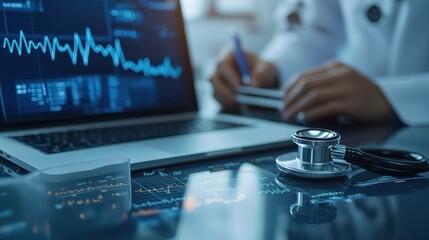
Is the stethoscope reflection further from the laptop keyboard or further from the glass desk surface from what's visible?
the laptop keyboard

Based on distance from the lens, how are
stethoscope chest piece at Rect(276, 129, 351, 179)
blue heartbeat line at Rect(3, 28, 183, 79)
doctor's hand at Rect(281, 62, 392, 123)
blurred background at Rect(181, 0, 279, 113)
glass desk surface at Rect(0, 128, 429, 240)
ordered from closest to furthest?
glass desk surface at Rect(0, 128, 429, 240), stethoscope chest piece at Rect(276, 129, 351, 179), blue heartbeat line at Rect(3, 28, 183, 79), doctor's hand at Rect(281, 62, 392, 123), blurred background at Rect(181, 0, 279, 113)

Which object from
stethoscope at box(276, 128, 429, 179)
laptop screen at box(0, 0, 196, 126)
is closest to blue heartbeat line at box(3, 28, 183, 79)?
laptop screen at box(0, 0, 196, 126)

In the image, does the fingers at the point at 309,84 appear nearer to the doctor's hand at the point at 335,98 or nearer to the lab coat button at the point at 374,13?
the doctor's hand at the point at 335,98

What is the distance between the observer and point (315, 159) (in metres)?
0.39

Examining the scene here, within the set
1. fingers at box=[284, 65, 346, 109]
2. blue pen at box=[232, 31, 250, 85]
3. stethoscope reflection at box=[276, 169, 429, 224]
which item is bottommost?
stethoscope reflection at box=[276, 169, 429, 224]

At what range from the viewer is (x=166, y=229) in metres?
0.27

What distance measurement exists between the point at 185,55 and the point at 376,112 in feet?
1.07

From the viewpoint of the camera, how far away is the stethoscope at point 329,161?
1.26 feet

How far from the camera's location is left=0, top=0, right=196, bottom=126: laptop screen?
1.71ft

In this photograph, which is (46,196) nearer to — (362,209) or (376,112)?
(362,209)

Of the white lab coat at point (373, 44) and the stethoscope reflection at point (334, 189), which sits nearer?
the stethoscope reflection at point (334, 189)

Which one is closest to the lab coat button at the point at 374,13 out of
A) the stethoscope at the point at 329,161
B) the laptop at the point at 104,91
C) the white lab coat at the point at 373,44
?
the white lab coat at the point at 373,44

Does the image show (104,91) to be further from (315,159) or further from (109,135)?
(315,159)

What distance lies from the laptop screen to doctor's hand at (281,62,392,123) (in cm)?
17
